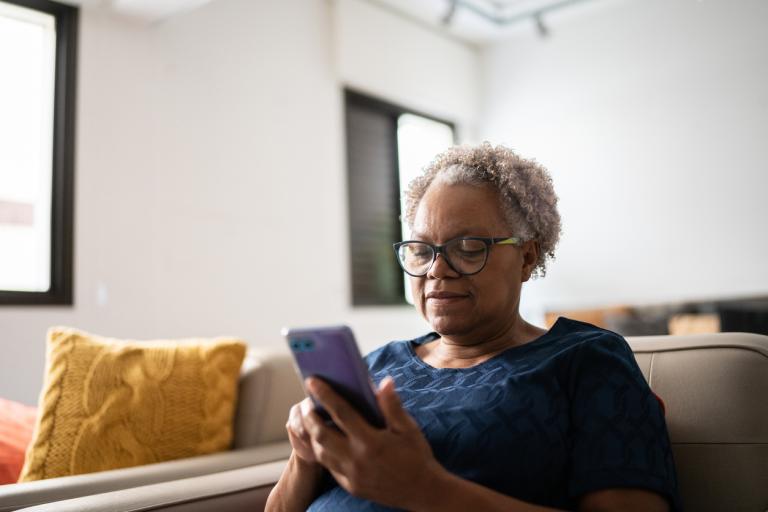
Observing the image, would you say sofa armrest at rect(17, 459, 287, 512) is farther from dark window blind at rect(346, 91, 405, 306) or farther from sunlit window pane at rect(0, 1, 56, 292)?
dark window blind at rect(346, 91, 405, 306)

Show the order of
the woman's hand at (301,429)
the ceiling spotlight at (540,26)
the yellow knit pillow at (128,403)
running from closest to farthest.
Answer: the woman's hand at (301,429) → the yellow knit pillow at (128,403) → the ceiling spotlight at (540,26)

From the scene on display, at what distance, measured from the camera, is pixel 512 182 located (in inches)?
50.6

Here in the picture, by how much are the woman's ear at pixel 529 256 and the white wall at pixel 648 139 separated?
3489mm

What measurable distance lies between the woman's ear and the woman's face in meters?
0.02

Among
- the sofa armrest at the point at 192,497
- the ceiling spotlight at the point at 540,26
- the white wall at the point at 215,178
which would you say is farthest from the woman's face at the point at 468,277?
the ceiling spotlight at the point at 540,26

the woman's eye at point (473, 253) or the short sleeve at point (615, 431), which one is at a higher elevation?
the woman's eye at point (473, 253)

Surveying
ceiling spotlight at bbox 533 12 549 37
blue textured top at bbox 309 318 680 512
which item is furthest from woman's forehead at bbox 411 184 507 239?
ceiling spotlight at bbox 533 12 549 37

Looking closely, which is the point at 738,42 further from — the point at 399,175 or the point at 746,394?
the point at 746,394

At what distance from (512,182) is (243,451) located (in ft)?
3.68

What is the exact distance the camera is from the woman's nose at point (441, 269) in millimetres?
1237

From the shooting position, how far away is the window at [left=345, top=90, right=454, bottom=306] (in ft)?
15.2

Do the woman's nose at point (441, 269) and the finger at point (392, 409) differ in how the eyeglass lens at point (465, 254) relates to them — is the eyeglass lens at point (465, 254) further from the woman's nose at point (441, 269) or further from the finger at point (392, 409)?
the finger at point (392, 409)

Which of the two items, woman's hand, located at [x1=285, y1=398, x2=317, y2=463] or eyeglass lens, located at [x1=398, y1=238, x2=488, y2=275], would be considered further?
eyeglass lens, located at [x1=398, y1=238, x2=488, y2=275]

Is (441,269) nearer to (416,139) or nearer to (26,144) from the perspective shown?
(26,144)
